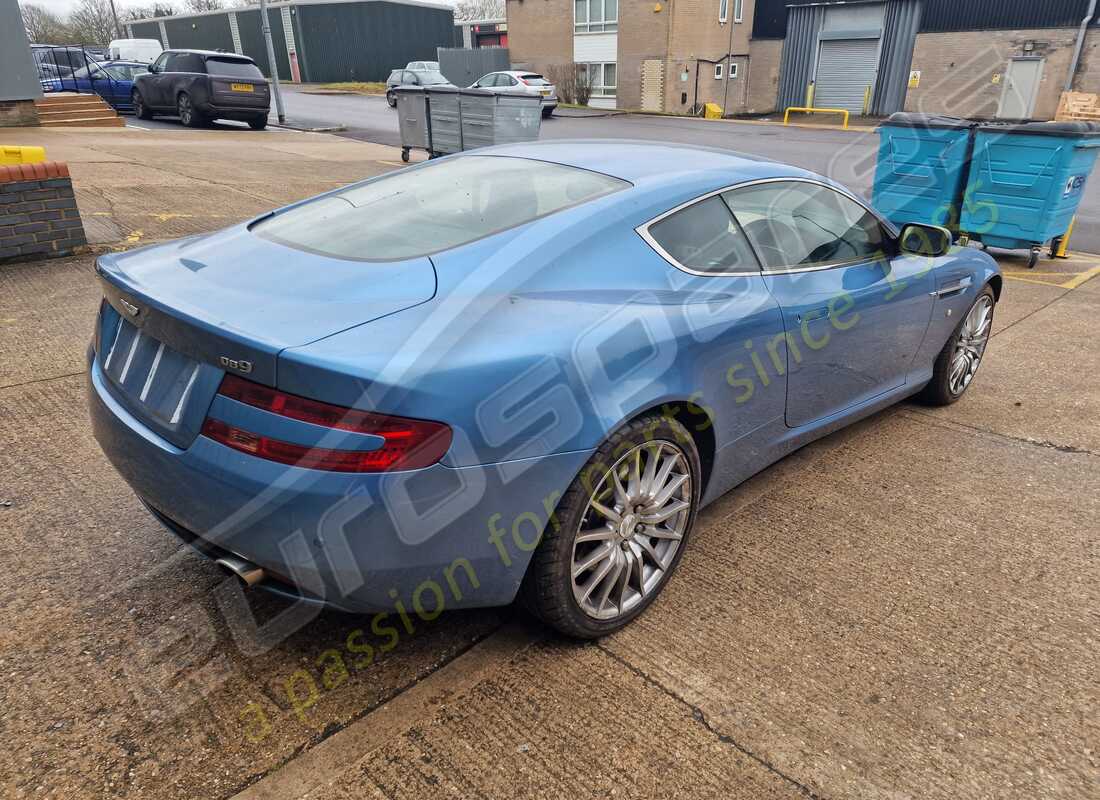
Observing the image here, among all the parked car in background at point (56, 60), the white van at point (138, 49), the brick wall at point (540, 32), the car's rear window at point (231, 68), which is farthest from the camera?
the brick wall at point (540, 32)

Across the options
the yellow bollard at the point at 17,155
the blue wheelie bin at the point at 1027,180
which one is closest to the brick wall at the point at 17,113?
the yellow bollard at the point at 17,155

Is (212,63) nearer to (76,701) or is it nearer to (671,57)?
(76,701)

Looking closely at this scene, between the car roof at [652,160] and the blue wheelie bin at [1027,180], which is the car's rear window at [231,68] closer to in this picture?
the blue wheelie bin at [1027,180]

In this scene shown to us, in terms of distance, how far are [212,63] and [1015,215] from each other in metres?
17.4

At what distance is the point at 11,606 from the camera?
2.55m

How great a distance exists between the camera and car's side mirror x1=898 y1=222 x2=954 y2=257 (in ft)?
12.0

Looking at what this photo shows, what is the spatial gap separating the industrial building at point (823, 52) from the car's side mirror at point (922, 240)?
106ft

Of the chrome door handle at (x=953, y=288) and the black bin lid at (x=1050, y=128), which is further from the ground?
the black bin lid at (x=1050, y=128)

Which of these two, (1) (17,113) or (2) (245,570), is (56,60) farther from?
(2) (245,570)

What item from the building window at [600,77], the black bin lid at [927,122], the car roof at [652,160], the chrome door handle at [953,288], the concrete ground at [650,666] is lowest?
the building window at [600,77]

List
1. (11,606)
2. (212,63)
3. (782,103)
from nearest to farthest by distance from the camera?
(11,606) → (212,63) → (782,103)

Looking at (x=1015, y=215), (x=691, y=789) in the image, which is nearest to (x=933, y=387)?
(x=691, y=789)

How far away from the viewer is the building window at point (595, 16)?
119ft

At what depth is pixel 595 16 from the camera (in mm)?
37125
